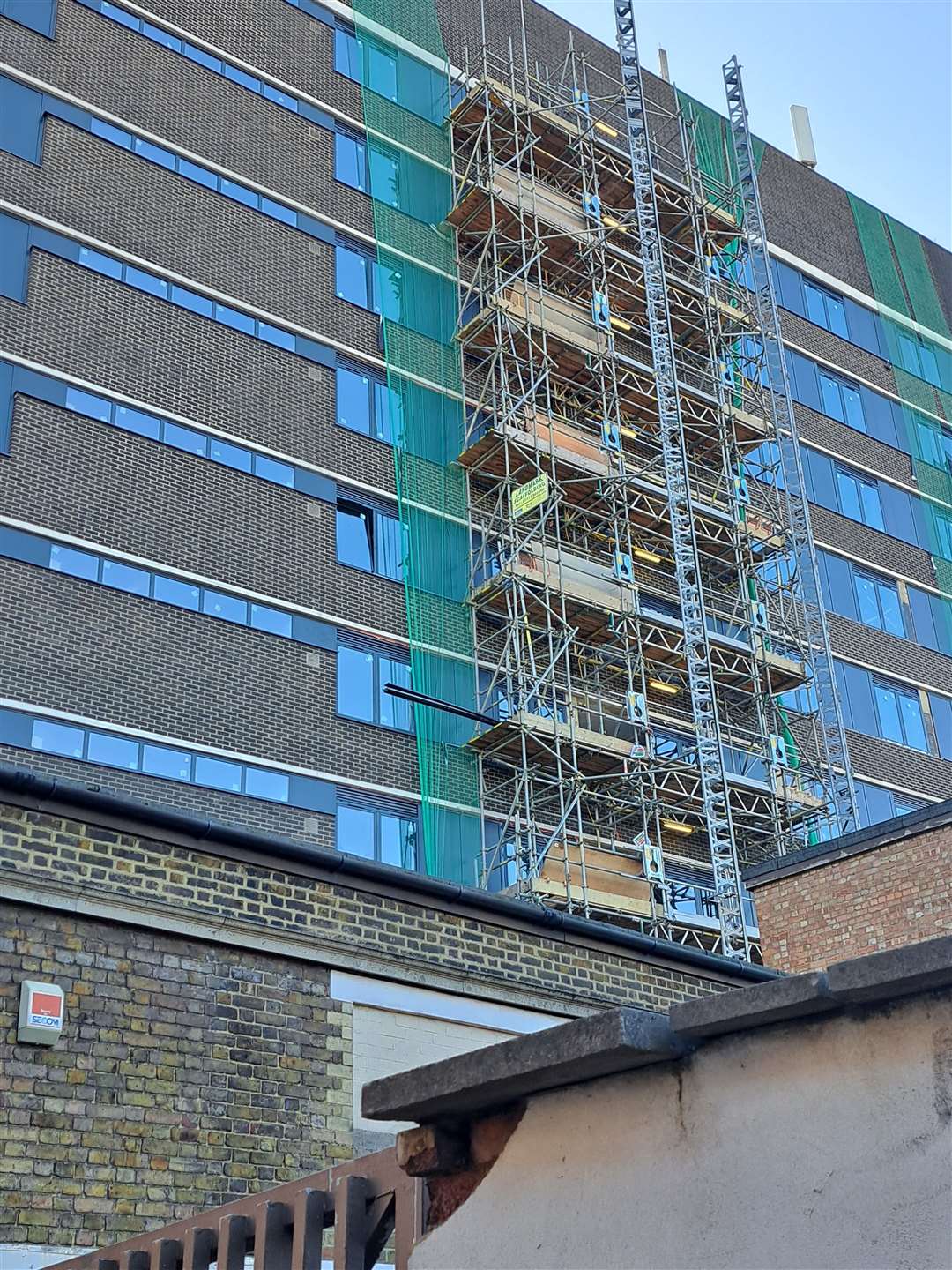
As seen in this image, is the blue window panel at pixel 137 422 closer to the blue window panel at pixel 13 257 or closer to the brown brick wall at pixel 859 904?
the blue window panel at pixel 13 257

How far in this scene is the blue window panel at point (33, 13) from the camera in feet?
88.7

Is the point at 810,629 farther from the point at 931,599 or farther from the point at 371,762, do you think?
the point at 371,762

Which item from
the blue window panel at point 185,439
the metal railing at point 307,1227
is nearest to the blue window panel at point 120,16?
the blue window panel at point 185,439

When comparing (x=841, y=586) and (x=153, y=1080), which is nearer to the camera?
(x=153, y=1080)

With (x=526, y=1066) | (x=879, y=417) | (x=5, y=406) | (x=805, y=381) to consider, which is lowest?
(x=526, y=1066)

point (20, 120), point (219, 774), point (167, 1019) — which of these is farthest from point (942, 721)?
point (167, 1019)

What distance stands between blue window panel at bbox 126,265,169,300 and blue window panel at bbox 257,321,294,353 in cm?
197

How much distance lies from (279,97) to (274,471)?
8.84 metres

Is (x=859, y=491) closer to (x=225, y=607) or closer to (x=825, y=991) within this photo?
(x=225, y=607)

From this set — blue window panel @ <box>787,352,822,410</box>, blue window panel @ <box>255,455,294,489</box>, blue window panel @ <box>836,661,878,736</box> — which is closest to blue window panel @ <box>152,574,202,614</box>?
blue window panel @ <box>255,455,294,489</box>

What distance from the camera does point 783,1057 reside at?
4039 millimetres

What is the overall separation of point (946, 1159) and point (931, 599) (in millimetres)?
38079

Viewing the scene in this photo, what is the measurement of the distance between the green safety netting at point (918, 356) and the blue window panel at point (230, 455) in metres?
21.2

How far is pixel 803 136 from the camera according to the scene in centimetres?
4647
